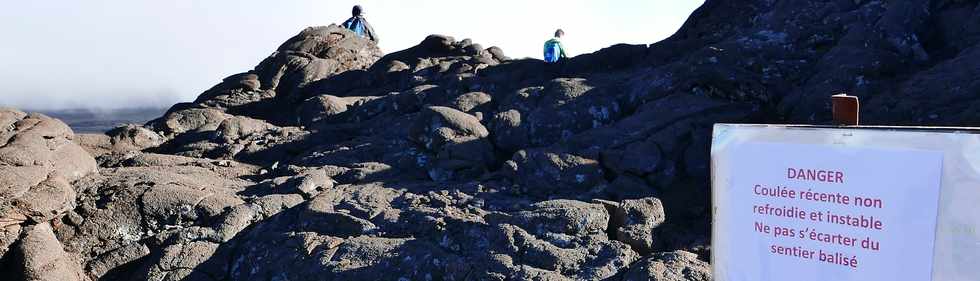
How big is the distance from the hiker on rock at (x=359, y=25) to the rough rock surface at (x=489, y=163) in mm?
5030

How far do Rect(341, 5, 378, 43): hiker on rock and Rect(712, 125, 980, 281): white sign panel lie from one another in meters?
13.8

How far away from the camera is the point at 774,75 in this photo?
389 inches

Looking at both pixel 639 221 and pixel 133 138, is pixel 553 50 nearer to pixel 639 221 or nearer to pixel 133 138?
pixel 133 138

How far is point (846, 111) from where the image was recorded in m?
3.58

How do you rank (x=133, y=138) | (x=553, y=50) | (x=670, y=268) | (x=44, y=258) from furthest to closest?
(x=553, y=50) < (x=133, y=138) < (x=44, y=258) < (x=670, y=268)

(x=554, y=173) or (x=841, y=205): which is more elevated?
(x=841, y=205)

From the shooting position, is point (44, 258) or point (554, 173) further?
point (554, 173)

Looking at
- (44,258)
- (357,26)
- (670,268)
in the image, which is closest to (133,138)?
(44,258)

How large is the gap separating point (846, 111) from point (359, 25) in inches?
567

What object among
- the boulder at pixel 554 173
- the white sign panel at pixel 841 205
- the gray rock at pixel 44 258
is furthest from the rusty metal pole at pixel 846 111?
the gray rock at pixel 44 258

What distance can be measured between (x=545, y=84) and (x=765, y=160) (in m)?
7.34

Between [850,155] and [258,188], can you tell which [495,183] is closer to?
[258,188]

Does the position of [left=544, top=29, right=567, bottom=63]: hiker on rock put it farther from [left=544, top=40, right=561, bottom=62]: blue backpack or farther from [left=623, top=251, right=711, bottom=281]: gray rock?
[left=623, top=251, right=711, bottom=281]: gray rock

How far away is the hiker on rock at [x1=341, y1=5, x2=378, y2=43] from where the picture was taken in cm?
1720
